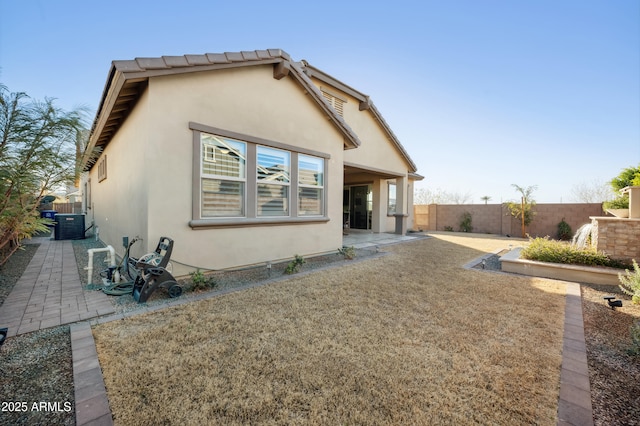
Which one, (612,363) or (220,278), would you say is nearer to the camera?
(612,363)

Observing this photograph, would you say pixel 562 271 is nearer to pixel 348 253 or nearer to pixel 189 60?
pixel 348 253

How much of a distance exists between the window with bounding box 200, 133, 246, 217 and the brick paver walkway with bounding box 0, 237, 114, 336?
2289mm

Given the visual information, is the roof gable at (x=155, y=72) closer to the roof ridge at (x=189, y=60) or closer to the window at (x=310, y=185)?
the roof ridge at (x=189, y=60)

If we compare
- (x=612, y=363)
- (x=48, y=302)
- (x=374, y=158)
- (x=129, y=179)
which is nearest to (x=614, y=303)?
(x=612, y=363)

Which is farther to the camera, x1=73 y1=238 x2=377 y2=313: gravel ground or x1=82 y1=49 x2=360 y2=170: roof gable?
x1=82 y1=49 x2=360 y2=170: roof gable

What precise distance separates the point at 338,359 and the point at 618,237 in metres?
7.93

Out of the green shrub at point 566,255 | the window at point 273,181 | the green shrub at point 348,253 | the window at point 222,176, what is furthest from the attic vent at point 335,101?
the green shrub at point 566,255

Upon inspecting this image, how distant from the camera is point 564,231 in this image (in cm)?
1325

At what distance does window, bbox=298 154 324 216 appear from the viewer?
24.0 feet

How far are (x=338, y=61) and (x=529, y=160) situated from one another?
57.1 feet

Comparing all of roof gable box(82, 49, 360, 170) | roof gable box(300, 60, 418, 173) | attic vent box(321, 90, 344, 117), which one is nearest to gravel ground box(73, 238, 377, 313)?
roof gable box(82, 49, 360, 170)

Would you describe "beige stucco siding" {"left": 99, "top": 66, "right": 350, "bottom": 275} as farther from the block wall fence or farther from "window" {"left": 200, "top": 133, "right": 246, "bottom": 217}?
the block wall fence

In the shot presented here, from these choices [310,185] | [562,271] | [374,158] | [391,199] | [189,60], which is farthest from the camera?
[391,199]

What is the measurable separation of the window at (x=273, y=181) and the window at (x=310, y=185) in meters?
0.51
